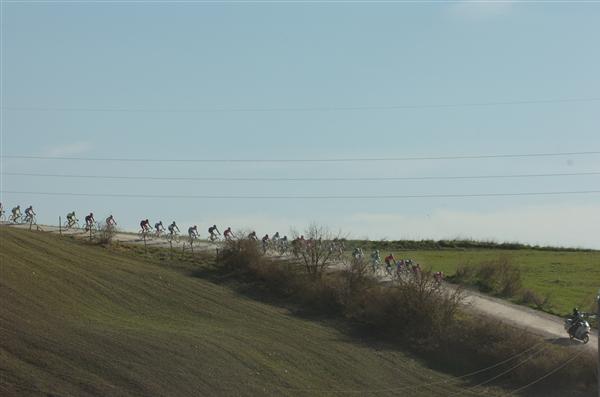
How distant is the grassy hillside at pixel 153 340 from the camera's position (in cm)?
4075

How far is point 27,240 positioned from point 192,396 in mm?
27709

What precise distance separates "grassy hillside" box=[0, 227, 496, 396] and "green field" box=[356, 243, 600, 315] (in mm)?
17779

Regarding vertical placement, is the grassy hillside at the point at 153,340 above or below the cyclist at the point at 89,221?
below

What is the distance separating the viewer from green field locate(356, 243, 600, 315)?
73.9 metres

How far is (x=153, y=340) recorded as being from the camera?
153ft

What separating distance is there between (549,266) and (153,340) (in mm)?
50339

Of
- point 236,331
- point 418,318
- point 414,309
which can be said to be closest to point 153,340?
point 236,331

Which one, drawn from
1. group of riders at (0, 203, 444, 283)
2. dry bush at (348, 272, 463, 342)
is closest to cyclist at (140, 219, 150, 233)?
group of riders at (0, 203, 444, 283)

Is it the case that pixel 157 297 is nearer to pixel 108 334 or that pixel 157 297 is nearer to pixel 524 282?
pixel 108 334

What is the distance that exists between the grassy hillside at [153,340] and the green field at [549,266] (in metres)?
17.8

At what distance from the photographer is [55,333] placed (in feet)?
144

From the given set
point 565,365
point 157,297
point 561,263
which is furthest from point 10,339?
point 561,263

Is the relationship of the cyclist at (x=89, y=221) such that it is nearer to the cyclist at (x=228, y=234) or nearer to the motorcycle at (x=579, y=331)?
the cyclist at (x=228, y=234)

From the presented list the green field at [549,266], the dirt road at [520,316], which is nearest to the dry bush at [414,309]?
the dirt road at [520,316]
